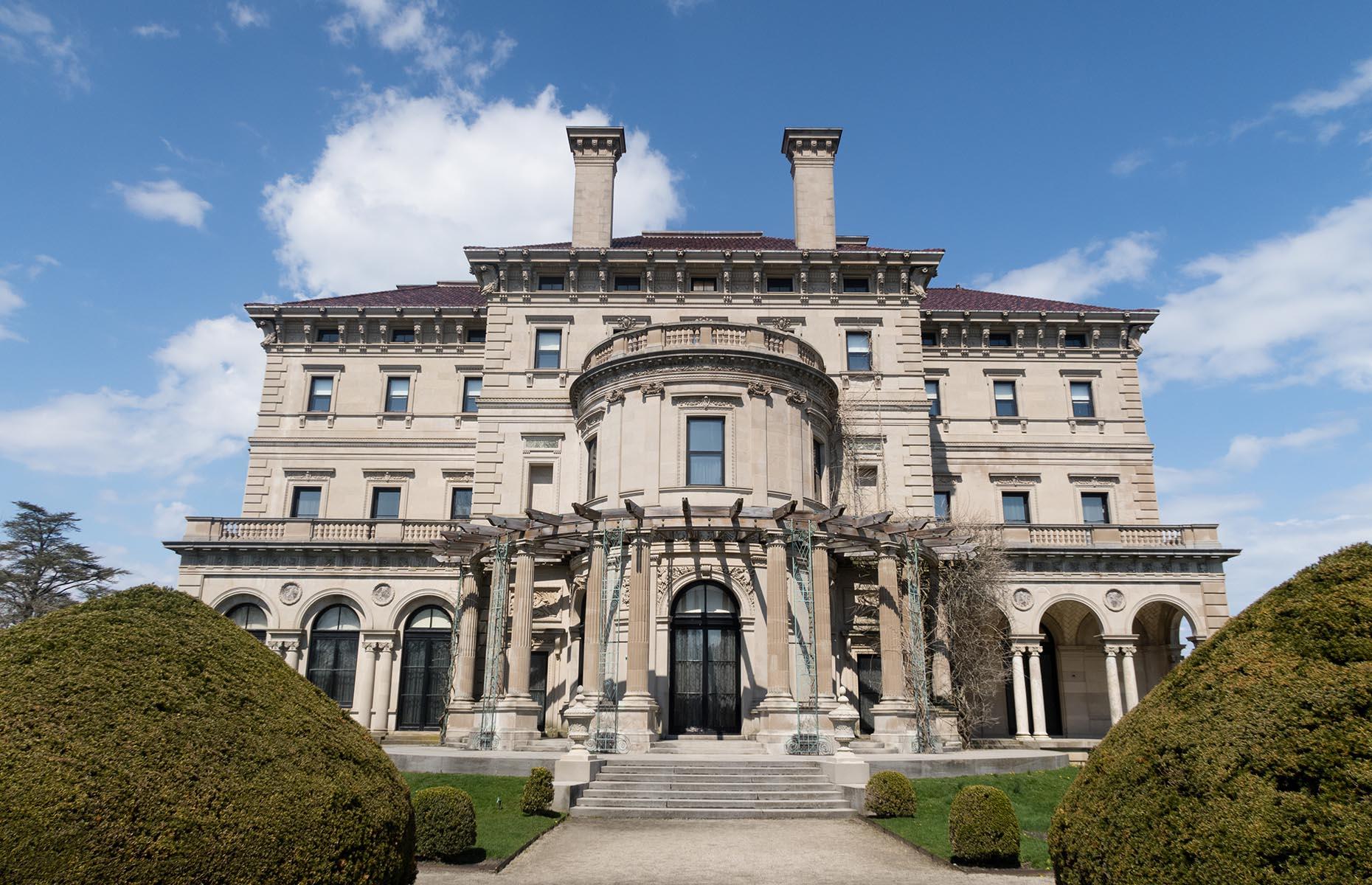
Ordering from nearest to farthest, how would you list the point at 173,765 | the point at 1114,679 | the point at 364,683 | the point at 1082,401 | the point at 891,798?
1. the point at 173,765
2. the point at 891,798
3. the point at 1114,679
4. the point at 364,683
5. the point at 1082,401

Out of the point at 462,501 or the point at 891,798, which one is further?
the point at 462,501

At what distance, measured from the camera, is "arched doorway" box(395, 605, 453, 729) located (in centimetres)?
3369

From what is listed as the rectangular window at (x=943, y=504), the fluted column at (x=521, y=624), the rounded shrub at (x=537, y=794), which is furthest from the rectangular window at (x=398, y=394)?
the rounded shrub at (x=537, y=794)

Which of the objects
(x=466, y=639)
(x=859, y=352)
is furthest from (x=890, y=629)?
(x=466, y=639)

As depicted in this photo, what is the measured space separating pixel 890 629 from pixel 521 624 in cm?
1058

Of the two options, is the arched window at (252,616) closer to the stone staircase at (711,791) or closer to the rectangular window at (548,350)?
the rectangular window at (548,350)

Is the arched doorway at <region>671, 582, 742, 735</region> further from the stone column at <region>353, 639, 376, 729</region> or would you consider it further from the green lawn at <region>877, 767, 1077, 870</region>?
the stone column at <region>353, 639, 376, 729</region>

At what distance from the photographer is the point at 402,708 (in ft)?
111

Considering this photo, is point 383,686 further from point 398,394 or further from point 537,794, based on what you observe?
point 537,794

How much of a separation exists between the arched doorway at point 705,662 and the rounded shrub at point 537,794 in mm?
8520

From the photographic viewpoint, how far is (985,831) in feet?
44.6

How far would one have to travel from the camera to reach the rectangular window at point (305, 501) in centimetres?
3756

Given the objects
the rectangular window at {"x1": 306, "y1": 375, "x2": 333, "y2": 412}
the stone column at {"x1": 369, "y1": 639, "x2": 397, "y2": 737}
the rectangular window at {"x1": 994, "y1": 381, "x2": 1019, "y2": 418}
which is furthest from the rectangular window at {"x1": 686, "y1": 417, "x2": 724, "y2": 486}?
the rectangular window at {"x1": 306, "y1": 375, "x2": 333, "y2": 412}

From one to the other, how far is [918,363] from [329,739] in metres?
30.4
